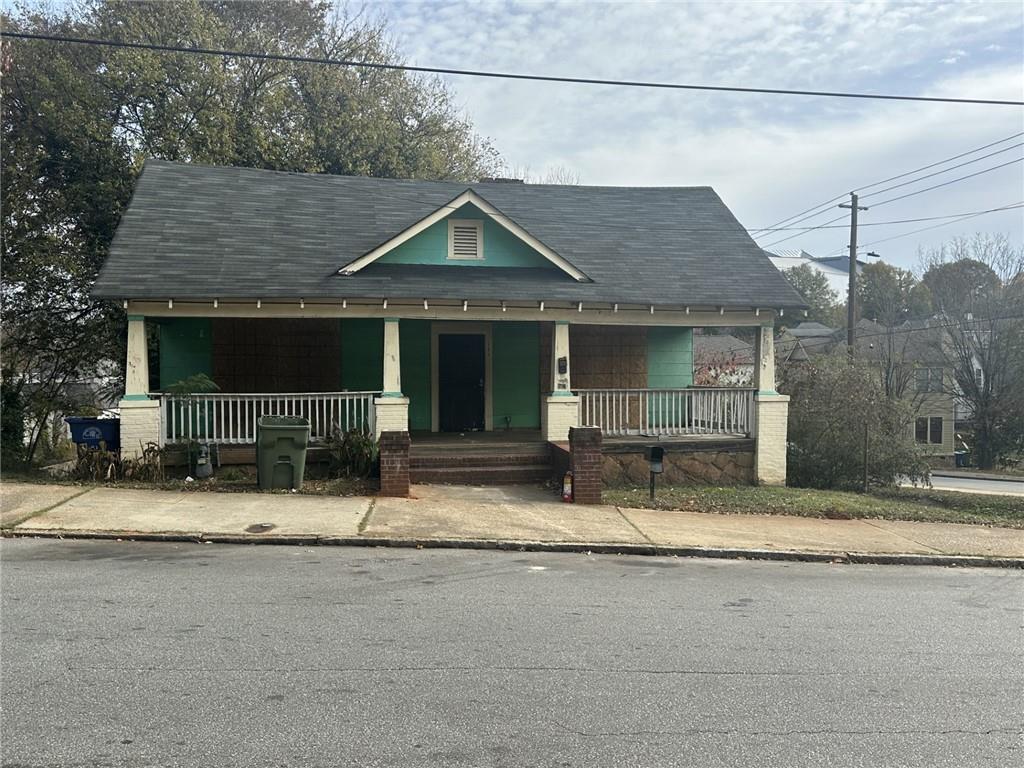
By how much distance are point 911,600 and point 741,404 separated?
7.04 meters

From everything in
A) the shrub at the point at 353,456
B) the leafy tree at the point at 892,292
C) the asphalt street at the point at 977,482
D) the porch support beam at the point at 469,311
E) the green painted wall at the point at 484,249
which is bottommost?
the asphalt street at the point at 977,482

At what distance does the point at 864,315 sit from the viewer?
58812mm

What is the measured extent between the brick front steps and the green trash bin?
76.2 inches

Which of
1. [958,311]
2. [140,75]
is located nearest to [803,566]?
[140,75]

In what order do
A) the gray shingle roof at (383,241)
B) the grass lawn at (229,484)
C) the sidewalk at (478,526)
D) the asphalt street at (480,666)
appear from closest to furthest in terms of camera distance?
the asphalt street at (480,666), the sidewalk at (478,526), the grass lawn at (229,484), the gray shingle roof at (383,241)

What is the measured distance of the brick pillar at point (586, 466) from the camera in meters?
11.0

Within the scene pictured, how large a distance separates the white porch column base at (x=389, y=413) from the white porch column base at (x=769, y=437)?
6.19 m

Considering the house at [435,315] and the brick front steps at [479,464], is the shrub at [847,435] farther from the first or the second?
the brick front steps at [479,464]

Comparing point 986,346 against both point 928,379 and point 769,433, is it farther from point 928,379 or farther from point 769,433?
point 769,433

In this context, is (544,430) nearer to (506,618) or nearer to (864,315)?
(506,618)

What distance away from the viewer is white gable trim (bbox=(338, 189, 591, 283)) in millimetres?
13086

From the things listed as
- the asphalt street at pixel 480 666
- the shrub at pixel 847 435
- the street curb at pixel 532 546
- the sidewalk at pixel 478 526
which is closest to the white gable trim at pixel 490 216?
the sidewalk at pixel 478 526

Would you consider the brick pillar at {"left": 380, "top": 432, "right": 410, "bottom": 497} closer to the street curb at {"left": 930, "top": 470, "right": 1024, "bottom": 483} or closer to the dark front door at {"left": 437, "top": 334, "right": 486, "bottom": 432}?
the dark front door at {"left": 437, "top": 334, "right": 486, "bottom": 432}

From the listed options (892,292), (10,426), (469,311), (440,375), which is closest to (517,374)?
(440,375)
